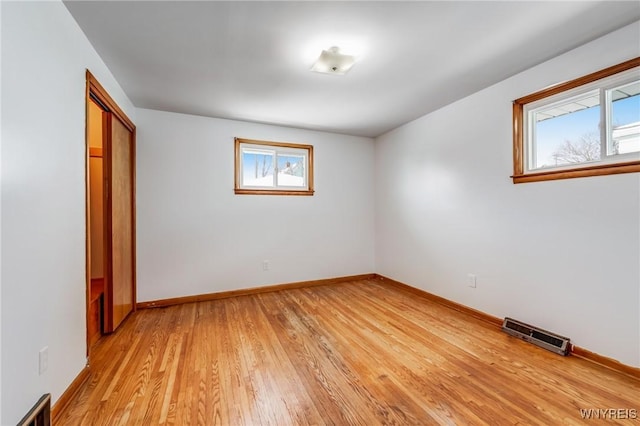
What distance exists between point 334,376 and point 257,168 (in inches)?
113

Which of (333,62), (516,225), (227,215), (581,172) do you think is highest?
(333,62)

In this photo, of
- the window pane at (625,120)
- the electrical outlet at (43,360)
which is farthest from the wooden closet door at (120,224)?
the window pane at (625,120)

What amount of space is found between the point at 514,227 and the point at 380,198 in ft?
6.98

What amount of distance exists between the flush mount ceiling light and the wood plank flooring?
2327mm

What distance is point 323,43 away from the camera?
6.40 ft

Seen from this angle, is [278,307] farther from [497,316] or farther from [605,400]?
[605,400]

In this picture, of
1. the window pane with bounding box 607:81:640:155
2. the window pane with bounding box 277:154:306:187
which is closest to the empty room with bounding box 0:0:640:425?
the window pane with bounding box 607:81:640:155

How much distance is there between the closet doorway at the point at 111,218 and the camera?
2348 mm

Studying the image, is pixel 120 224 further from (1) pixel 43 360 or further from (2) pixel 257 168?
(2) pixel 257 168

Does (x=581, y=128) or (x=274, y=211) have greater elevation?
(x=581, y=128)

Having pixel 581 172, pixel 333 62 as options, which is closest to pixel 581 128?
pixel 581 172

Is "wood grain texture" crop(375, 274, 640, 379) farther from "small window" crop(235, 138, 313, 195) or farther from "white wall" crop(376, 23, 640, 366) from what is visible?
"small window" crop(235, 138, 313, 195)

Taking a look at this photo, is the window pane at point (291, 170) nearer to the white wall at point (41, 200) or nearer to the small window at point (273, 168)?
the small window at point (273, 168)

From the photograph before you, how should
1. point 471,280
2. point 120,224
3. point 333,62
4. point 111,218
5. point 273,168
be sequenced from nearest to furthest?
point 333,62 < point 111,218 < point 120,224 < point 471,280 < point 273,168
